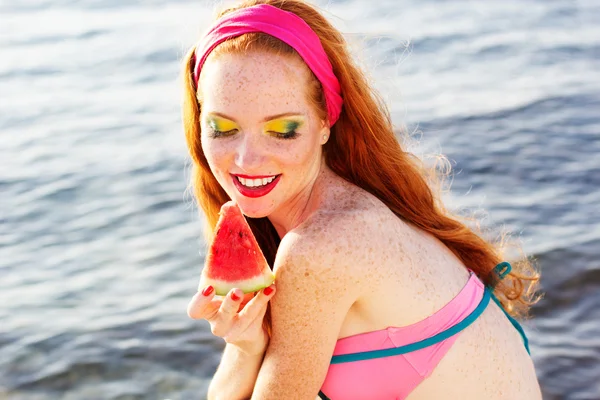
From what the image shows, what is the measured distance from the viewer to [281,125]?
4.10 m

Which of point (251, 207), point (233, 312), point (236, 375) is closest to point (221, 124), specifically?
point (251, 207)

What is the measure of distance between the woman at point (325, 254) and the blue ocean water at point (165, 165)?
586 millimetres

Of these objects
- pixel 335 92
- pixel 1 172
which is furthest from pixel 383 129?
A: pixel 1 172

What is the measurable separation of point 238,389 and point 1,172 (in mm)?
6822

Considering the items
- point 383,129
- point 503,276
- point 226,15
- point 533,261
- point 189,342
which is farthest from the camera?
point 533,261

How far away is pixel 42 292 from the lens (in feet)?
26.4

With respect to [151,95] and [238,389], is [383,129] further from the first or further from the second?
[151,95]

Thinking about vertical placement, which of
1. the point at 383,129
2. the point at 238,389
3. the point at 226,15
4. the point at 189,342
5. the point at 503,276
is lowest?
the point at 189,342

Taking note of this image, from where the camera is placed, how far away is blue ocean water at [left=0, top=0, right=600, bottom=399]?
7.02 m

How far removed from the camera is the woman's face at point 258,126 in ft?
13.2

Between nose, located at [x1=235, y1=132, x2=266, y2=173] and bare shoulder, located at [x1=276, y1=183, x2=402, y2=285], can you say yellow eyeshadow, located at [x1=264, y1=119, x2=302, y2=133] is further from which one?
bare shoulder, located at [x1=276, y1=183, x2=402, y2=285]

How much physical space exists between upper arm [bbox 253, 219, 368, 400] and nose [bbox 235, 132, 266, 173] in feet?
1.24

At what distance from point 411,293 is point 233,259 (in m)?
0.87

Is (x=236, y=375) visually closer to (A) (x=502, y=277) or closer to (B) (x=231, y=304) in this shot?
(B) (x=231, y=304)
